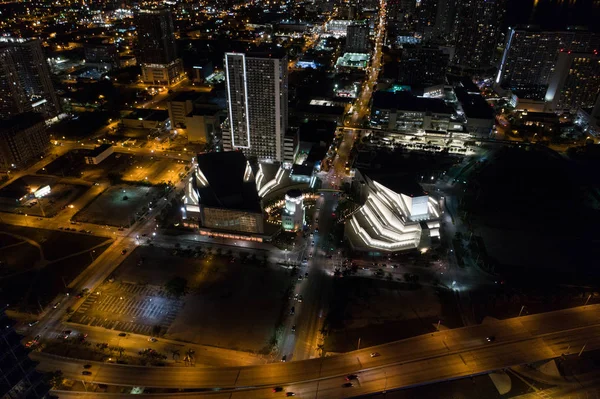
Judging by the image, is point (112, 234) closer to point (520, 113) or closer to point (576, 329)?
point (576, 329)

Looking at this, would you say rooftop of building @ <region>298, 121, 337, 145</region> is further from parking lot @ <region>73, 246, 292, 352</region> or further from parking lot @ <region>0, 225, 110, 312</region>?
parking lot @ <region>0, 225, 110, 312</region>

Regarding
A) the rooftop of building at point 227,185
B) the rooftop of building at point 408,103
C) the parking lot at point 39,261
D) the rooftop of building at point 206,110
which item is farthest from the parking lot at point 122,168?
the rooftop of building at point 408,103

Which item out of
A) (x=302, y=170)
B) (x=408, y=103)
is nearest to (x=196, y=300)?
(x=302, y=170)

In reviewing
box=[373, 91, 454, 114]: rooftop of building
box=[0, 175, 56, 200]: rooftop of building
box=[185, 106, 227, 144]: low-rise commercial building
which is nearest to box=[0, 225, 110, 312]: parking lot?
box=[0, 175, 56, 200]: rooftop of building

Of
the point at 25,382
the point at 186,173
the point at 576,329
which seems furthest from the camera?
the point at 186,173

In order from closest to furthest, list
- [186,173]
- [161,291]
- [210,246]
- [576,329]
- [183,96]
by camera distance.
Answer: [576,329], [161,291], [210,246], [186,173], [183,96]

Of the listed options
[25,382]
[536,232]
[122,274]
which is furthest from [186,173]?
→ [536,232]

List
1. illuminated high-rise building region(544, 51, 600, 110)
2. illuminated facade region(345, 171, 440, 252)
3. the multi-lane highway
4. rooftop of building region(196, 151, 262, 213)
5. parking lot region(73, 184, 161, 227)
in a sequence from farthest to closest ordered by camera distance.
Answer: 1. illuminated high-rise building region(544, 51, 600, 110)
2. parking lot region(73, 184, 161, 227)
3. rooftop of building region(196, 151, 262, 213)
4. illuminated facade region(345, 171, 440, 252)
5. the multi-lane highway

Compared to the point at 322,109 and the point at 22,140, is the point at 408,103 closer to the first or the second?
the point at 322,109
